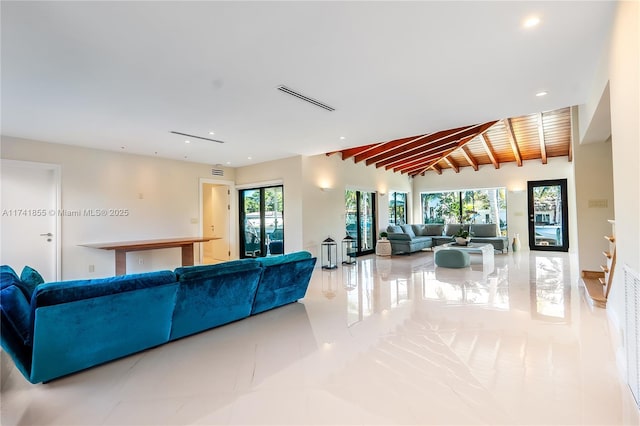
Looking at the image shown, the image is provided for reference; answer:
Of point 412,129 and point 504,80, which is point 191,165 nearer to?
point 412,129

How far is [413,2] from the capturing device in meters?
2.12

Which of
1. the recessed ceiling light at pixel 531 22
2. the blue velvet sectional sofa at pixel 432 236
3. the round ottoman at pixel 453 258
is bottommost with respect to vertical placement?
the round ottoman at pixel 453 258

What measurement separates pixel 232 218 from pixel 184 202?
1433 millimetres

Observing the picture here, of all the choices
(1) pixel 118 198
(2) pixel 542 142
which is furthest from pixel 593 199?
(1) pixel 118 198

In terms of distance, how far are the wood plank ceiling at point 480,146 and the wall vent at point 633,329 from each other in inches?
193

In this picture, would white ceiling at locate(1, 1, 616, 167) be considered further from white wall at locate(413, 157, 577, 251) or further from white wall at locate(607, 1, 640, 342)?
white wall at locate(413, 157, 577, 251)

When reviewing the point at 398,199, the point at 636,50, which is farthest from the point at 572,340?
the point at 398,199

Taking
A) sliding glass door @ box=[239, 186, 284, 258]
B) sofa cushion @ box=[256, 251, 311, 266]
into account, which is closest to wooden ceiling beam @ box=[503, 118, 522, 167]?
sliding glass door @ box=[239, 186, 284, 258]

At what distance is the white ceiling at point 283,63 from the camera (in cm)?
221

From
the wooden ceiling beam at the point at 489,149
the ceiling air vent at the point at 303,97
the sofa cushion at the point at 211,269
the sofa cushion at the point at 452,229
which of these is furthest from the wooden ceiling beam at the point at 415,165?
the sofa cushion at the point at 211,269

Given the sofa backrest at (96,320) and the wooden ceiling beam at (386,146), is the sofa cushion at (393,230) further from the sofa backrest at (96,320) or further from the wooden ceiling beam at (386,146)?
the sofa backrest at (96,320)

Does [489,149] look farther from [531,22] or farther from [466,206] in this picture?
[531,22]

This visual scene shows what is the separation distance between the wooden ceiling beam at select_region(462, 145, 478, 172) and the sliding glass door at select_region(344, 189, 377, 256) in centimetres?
328

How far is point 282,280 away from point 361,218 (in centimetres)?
575
